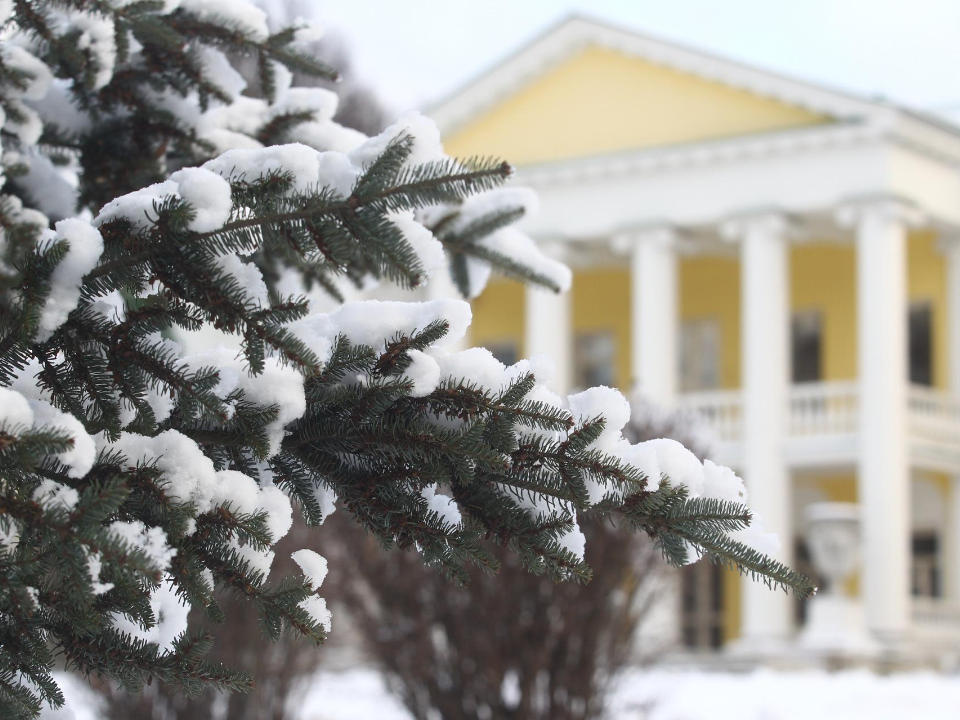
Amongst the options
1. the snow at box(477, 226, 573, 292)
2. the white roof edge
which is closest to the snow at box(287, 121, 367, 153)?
the snow at box(477, 226, 573, 292)

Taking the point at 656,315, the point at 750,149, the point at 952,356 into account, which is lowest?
the point at 952,356

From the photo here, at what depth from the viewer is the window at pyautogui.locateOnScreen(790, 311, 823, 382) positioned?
2477cm

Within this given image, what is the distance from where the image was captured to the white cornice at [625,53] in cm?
2122

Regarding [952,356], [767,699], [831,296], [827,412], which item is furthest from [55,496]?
[831,296]

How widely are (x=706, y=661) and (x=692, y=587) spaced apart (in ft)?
12.4

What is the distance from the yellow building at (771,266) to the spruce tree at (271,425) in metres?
17.0

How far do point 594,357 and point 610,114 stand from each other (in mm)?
5213

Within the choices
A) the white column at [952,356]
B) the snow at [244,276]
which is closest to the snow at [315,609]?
the snow at [244,276]

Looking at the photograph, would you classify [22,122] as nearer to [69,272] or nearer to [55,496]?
[69,272]

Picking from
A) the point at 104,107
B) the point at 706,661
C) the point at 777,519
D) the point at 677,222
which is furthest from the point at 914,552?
the point at 104,107

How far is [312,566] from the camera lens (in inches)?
101

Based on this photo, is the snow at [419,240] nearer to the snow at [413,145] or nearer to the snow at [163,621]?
the snow at [413,145]

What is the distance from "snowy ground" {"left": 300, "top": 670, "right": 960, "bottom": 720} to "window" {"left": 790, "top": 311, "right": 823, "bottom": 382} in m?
11.1

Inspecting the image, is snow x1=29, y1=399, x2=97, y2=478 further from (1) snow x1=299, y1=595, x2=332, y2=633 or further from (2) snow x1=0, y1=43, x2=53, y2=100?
(2) snow x1=0, y1=43, x2=53, y2=100
